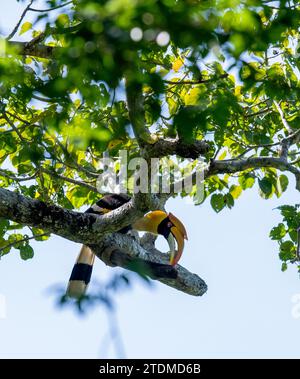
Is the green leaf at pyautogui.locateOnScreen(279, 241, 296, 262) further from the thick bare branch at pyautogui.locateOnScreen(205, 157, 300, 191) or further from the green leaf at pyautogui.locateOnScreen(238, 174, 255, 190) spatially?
the thick bare branch at pyautogui.locateOnScreen(205, 157, 300, 191)

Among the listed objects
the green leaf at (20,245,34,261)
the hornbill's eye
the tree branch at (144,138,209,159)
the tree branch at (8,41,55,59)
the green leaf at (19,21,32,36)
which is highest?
the green leaf at (19,21,32,36)

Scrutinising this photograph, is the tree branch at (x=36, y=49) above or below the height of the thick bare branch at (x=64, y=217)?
above

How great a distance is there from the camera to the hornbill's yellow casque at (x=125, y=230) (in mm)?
6113

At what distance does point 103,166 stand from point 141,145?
1456mm

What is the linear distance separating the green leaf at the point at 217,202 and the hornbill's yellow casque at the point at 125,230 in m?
0.45

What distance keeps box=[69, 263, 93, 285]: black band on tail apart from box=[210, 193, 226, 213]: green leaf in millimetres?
1223

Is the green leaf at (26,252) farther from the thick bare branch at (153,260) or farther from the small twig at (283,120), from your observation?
the small twig at (283,120)

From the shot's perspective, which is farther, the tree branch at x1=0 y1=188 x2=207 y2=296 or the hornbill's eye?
the hornbill's eye

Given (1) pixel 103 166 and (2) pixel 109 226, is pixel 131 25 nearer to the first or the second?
(2) pixel 109 226

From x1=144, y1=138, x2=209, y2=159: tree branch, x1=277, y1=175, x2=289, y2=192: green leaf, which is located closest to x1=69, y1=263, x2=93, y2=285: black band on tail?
x1=277, y1=175, x2=289, y2=192: green leaf

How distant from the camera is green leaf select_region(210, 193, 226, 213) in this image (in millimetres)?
6082

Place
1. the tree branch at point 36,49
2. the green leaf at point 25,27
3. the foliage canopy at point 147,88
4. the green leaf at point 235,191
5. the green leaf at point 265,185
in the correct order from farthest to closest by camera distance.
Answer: the green leaf at point 235,191, the green leaf at point 265,185, the green leaf at point 25,27, the tree branch at point 36,49, the foliage canopy at point 147,88

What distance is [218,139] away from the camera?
5434mm

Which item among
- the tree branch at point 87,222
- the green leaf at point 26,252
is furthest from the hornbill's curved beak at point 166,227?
the green leaf at point 26,252
